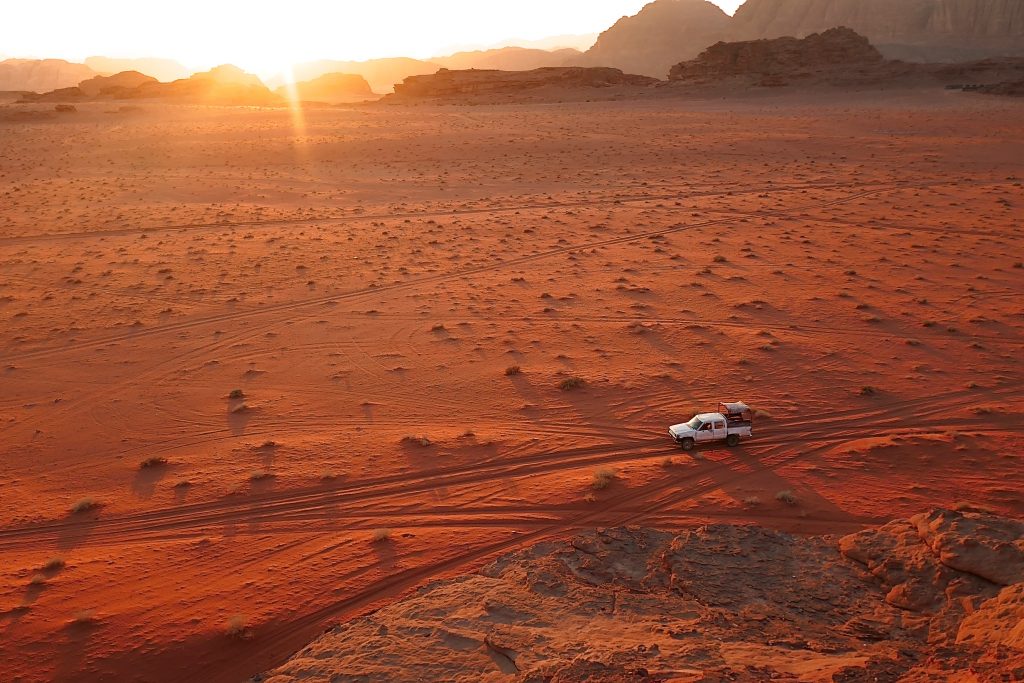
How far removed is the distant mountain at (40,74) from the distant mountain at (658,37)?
372ft

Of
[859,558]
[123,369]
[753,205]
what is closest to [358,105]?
[753,205]

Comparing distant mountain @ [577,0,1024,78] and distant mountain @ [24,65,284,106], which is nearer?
distant mountain @ [24,65,284,106]

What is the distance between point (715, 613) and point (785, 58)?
80771 millimetres

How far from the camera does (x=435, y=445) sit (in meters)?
13.8

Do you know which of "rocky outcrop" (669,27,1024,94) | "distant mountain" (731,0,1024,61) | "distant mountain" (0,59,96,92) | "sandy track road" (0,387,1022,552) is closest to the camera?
"sandy track road" (0,387,1022,552)

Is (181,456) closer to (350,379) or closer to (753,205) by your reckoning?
(350,379)

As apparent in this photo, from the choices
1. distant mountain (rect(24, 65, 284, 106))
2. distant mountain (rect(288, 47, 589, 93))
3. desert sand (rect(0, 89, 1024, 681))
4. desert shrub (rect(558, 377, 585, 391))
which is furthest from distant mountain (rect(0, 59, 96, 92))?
desert shrub (rect(558, 377, 585, 391))

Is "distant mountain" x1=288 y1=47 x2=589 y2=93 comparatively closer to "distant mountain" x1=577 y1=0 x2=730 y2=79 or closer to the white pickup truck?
"distant mountain" x1=577 y1=0 x2=730 y2=79

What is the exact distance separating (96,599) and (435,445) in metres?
5.85

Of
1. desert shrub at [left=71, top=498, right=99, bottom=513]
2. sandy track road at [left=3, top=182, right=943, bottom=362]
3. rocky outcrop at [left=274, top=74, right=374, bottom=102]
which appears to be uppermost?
rocky outcrop at [left=274, top=74, right=374, bottom=102]

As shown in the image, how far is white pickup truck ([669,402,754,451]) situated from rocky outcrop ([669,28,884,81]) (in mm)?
70670

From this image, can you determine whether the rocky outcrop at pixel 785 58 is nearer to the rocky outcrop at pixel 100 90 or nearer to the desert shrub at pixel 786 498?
the rocky outcrop at pixel 100 90

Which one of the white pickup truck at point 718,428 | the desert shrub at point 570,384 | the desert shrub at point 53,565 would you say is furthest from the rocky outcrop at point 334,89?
the desert shrub at point 53,565

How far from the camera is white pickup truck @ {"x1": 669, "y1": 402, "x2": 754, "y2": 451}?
13.3m
